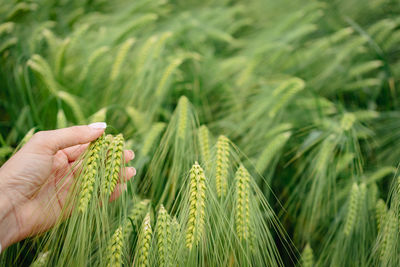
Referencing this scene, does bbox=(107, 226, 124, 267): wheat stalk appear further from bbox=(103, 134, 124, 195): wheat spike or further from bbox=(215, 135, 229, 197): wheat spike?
bbox=(215, 135, 229, 197): wheat spike

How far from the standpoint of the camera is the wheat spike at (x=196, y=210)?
2.43ft

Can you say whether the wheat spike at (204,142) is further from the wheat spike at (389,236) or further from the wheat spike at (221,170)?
the wheat spike at (389,236)

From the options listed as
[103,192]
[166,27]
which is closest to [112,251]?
[103,192]

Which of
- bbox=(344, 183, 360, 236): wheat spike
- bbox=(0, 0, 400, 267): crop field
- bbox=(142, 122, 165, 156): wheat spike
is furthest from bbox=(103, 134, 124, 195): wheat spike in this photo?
bbox=(344, 183, 360, 236): wheat spike

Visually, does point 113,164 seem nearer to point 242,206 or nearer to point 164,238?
point 164,238

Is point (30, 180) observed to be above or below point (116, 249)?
above

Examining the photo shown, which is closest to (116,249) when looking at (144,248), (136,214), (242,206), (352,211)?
(144,248)

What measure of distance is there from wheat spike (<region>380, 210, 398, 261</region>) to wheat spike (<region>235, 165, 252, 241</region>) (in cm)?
40

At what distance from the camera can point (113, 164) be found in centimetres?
78

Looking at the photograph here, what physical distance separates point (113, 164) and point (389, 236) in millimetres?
810

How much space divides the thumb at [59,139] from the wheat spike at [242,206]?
1.38 feet

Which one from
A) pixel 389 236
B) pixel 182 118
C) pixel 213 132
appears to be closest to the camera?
pixel 389 236

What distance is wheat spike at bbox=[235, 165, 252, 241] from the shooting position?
0.81 m

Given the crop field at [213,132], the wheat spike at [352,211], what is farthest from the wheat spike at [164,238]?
the wheat spike at [352,211]
